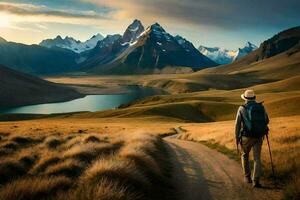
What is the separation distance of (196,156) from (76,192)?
14522 millimetres

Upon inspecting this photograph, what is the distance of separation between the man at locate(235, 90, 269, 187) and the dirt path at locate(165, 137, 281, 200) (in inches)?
25.8

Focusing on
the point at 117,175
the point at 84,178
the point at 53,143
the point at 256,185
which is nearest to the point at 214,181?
the point at 256,185

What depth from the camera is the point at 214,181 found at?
15109 mm

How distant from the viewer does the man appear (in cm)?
1394

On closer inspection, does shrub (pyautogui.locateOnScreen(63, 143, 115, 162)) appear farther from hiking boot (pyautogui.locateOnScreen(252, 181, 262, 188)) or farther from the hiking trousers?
hiking boot (pyautogui.locateOnScreen(252, 181, 262, 188))

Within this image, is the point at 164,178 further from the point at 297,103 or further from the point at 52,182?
the point at 297,103

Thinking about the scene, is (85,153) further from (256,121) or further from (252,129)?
(256,121)

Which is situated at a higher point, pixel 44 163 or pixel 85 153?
pixel 85 153

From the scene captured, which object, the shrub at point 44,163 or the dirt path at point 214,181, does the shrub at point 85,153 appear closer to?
the shrub at point 44,163

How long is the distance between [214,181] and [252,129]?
8.71 ft

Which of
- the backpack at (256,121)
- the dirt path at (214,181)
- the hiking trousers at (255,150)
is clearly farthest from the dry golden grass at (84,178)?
the backpack at (256,121)

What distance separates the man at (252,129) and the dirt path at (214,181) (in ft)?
2.15

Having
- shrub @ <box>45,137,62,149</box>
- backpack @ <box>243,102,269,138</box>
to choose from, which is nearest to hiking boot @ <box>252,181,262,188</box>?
backpack @ <box>243,102,269,138</box>

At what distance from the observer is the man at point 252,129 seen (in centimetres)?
1394
